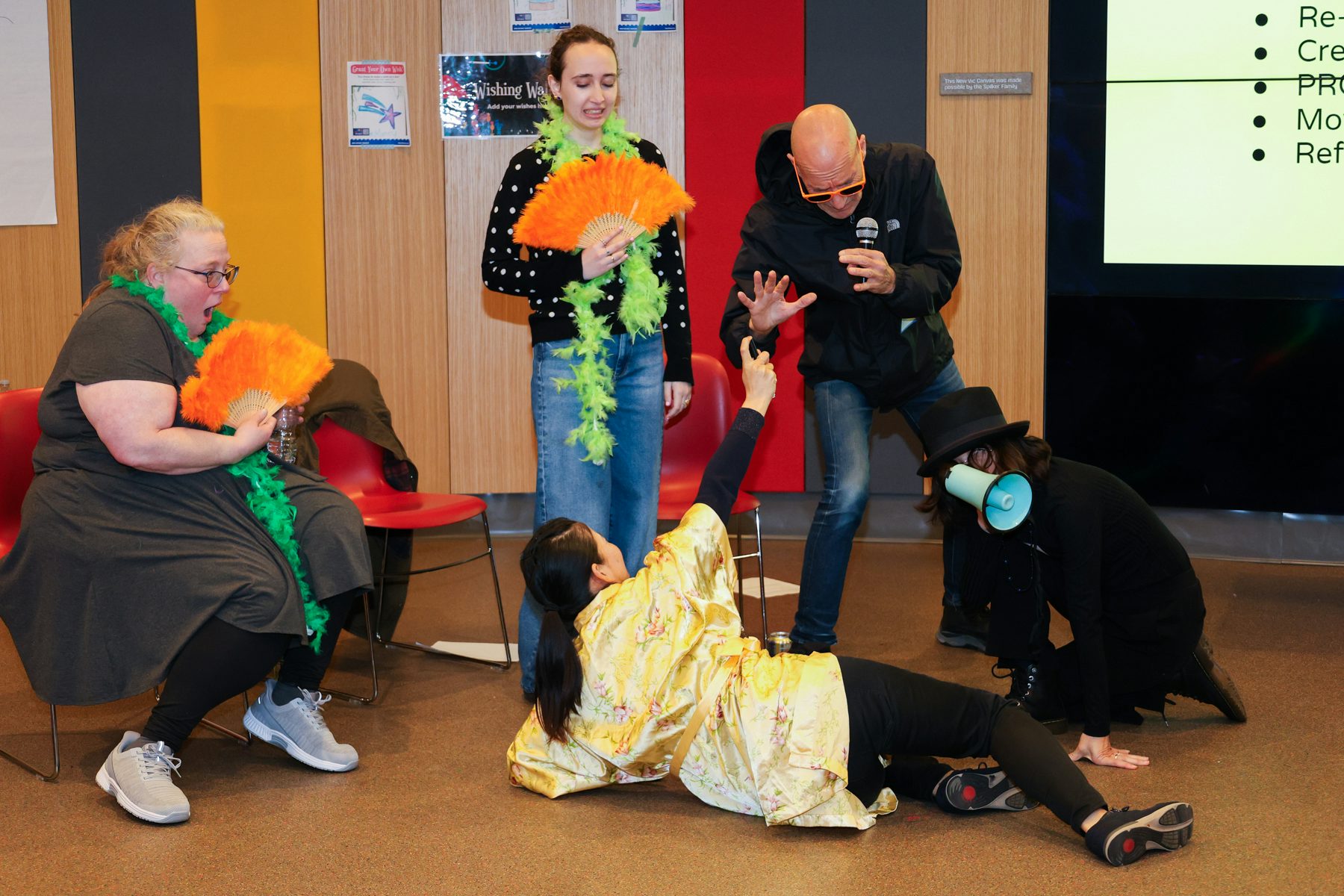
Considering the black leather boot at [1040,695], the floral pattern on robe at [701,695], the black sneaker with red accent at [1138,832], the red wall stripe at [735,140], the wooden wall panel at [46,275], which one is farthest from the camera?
the wooden wall panel at [46,275]

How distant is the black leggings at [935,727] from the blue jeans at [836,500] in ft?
3.13

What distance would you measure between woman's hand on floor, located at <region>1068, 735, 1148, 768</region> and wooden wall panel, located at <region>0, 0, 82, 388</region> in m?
4.64

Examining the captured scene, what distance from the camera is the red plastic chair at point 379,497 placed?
149 inches

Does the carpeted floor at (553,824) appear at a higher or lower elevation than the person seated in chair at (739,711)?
lower

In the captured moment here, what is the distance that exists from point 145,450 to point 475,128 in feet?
10.1

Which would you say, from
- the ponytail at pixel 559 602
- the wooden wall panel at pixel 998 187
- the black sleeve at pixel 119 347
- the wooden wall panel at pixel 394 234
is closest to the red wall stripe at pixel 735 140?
the wooden wall panel at pixel 998 187

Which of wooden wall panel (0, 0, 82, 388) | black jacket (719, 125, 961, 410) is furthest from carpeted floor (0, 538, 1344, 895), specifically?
wooden wall panel (0, 0, 82, 388)

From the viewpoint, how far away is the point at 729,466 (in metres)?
2.62

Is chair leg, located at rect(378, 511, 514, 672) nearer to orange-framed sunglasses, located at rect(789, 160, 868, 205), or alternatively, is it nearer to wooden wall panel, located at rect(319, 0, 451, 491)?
orange-framed sunglasses, located at rect(789, 160, 868, 205)

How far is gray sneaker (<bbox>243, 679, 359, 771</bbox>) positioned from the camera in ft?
9.73

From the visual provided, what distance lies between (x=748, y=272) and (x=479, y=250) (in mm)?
2257

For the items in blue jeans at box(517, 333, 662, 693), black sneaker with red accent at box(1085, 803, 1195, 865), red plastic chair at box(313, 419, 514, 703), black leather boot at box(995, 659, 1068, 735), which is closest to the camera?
black sneaker with red accent at box(1085, 803, 1195, 865)

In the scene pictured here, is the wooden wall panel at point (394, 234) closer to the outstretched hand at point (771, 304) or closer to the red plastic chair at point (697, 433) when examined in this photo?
the red plastic chair at point (697, 433)

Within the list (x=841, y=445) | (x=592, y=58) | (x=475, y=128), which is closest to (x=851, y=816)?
(x=841, y=445)
